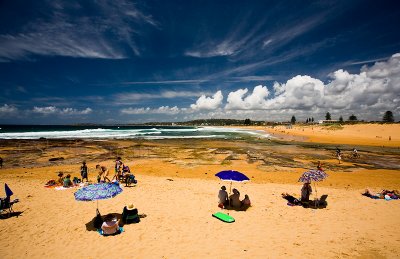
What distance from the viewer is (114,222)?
9.66m

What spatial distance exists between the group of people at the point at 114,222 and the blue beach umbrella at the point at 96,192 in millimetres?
1131

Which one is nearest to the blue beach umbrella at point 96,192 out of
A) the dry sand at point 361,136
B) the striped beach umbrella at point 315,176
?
the striped beach umbrella at point 315,176

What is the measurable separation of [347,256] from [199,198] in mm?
7857

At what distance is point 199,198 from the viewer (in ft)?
46.5

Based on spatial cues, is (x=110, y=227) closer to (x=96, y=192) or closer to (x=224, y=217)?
(x=96, y=192)

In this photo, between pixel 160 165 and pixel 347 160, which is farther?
pixel 347 160

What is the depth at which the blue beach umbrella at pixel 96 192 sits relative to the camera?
30.2 feet

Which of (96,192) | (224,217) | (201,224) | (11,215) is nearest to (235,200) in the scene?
(224,217)

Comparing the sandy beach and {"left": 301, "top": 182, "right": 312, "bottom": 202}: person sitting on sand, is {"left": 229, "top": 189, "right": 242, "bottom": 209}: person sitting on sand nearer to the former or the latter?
the sandy beach

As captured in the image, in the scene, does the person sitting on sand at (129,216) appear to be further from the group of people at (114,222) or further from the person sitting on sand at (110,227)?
the person sitting on sand at (110,227)

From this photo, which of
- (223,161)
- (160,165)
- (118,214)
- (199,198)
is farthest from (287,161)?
(118,214)

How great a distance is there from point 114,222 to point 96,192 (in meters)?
1.43

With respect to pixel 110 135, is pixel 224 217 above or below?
below

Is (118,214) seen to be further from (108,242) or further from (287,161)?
(287,161)
